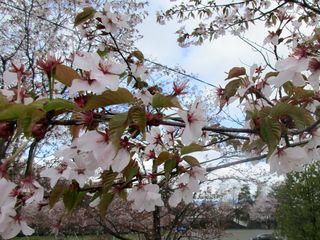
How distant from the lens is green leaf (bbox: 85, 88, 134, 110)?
0.63m

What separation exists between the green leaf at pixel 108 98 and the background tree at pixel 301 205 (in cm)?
609

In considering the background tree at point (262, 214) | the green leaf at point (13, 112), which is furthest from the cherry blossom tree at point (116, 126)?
the background tree at point (262, 214)

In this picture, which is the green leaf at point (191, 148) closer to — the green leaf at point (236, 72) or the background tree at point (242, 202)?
the green leaf at point (236, 72)

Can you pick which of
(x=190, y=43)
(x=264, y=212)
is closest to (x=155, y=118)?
(x=190, y=43)

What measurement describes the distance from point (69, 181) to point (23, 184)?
0.47 ft

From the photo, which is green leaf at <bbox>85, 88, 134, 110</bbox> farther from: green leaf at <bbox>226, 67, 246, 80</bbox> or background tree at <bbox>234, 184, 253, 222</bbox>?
background tree at <bbox>234, 184, 253, 222</bbox>

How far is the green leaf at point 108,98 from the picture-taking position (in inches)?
24.8

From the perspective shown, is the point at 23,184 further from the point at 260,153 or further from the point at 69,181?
the point at 260,153

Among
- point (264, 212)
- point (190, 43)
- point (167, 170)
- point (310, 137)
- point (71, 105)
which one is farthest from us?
point (264, 212)

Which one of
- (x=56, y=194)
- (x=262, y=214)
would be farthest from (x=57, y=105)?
(x=262, y=214)

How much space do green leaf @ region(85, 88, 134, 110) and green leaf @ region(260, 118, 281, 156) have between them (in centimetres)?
28

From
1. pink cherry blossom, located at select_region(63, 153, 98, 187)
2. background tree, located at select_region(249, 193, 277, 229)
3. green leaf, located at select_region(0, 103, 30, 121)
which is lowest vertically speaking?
pink cherry blossom, located at select_region(63, 153, 98, 187)

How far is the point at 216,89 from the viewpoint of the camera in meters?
1.17

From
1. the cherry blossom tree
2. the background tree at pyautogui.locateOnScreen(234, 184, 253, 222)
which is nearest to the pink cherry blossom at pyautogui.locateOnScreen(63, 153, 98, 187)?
the cherry blossom tree
